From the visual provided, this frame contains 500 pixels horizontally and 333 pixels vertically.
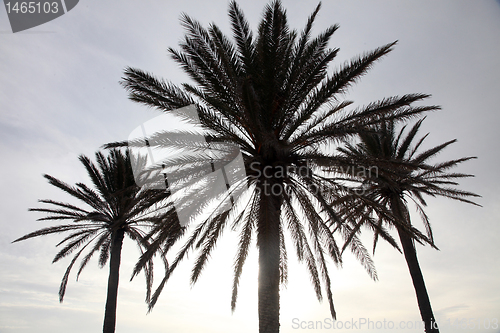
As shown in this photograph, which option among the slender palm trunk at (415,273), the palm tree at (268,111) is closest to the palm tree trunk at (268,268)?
the palm tree at (268,111)

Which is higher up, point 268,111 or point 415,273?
point 268,111

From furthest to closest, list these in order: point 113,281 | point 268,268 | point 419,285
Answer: point 113,281 < point 419,285 < point 268,268

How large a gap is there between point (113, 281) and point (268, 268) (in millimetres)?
8290

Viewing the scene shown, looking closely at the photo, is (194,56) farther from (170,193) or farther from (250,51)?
(170,193)

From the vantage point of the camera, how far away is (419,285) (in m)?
11.9

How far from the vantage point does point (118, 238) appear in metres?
13.9

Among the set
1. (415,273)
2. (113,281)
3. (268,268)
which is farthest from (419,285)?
(113,281)

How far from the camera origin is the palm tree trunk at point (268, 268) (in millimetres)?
7166

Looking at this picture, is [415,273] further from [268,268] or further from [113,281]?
[113,281]

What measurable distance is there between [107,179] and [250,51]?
9035 mm

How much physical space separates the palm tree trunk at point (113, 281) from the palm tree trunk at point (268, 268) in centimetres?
792

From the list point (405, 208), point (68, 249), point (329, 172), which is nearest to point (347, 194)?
point (329, 172)

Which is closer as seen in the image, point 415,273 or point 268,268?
point 268,268

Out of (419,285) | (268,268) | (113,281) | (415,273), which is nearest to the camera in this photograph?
(268,268)
